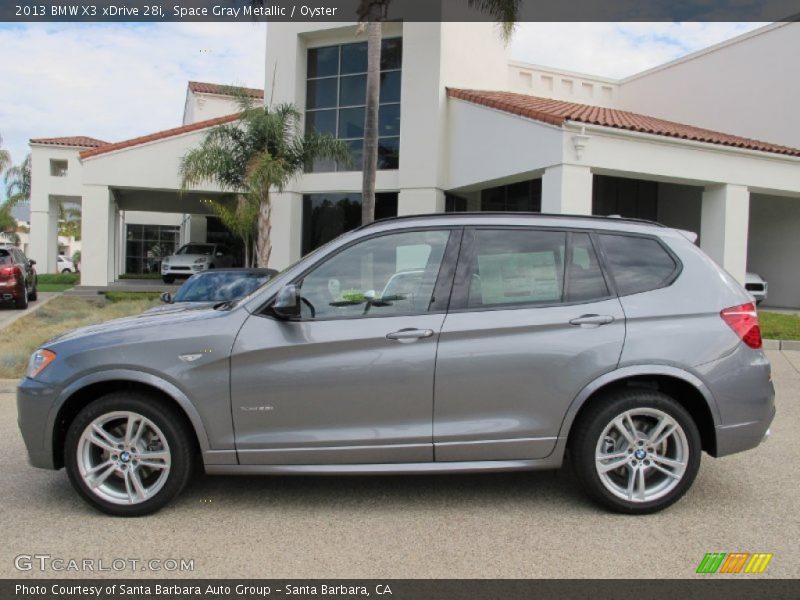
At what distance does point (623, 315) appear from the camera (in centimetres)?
381

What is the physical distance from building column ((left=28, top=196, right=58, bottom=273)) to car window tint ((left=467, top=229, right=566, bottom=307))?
3248 cm

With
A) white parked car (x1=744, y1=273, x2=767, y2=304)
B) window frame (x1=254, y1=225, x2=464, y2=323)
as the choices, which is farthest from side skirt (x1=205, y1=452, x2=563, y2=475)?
white parked car (x1=744, y1=273, x2=767, y2=304)

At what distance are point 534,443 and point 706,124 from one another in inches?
817

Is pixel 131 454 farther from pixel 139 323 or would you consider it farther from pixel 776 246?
pixel 776 246

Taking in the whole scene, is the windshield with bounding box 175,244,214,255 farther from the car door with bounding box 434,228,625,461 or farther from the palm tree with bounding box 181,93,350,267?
the car door with bounding box 434,228,625,461

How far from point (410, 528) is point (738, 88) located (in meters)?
20.9

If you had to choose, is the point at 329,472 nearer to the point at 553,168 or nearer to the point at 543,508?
the point at 543,508

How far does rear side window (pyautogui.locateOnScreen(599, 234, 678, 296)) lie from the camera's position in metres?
3.93

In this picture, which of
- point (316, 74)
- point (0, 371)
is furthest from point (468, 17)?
point (0, 371)

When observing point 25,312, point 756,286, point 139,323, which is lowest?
point 25,312

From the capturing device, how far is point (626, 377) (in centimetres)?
374

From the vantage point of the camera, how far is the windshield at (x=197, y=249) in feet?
83.3

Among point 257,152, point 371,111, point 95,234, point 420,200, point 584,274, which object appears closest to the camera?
point 584,274

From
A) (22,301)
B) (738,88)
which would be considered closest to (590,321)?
(22,301)
